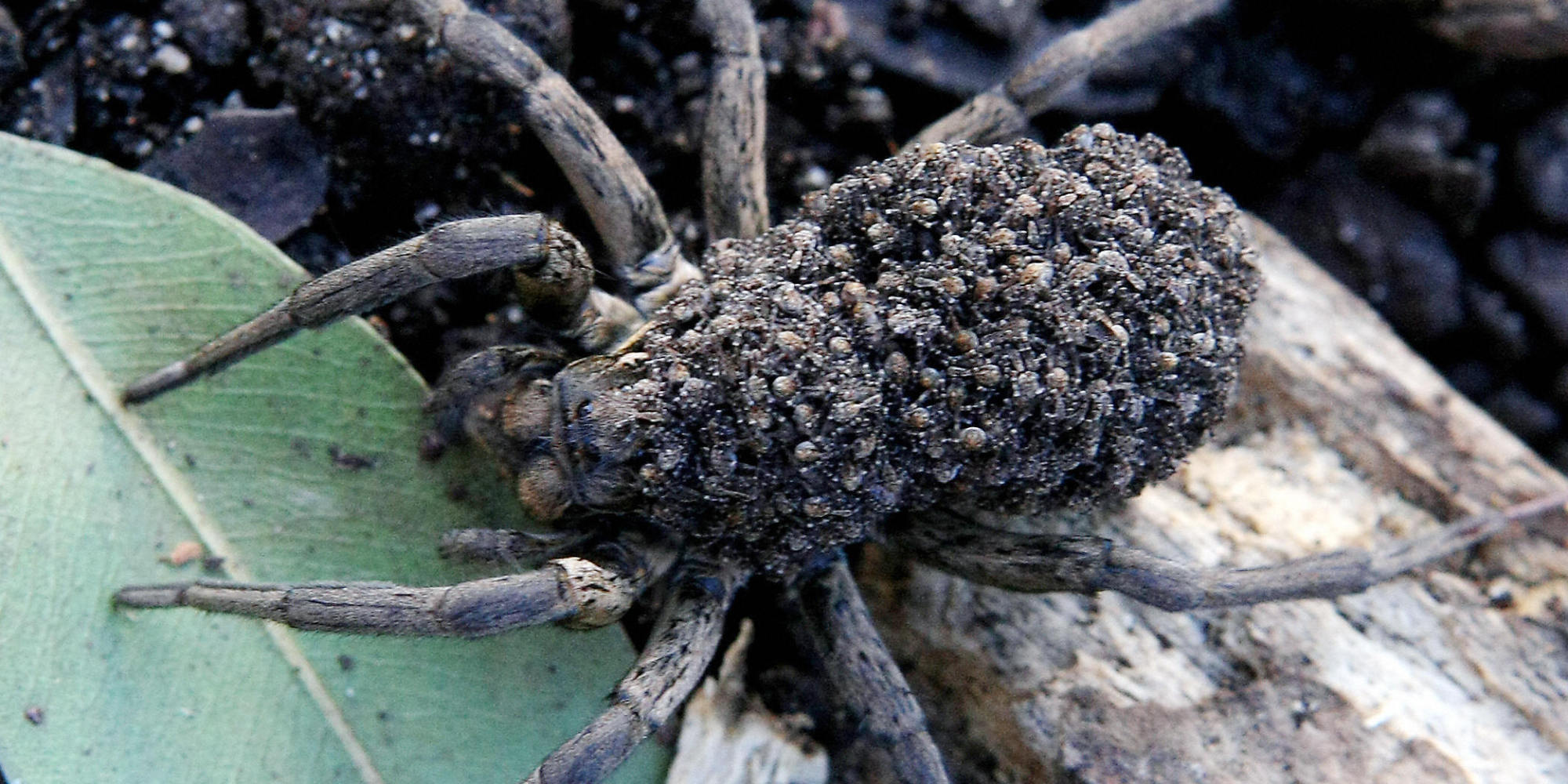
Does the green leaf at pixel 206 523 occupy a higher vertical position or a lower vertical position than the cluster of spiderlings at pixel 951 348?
lower

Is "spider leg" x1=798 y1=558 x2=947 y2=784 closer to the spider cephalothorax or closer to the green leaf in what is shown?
the spider cephalothorax

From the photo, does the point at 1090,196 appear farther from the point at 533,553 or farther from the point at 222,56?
the point at 222,56

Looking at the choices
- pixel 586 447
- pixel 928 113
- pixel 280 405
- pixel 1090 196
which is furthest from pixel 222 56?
pixel 1090 196

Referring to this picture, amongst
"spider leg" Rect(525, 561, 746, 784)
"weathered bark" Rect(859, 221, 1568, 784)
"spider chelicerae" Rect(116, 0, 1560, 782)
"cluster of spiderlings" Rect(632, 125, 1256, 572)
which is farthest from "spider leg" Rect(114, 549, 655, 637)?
"weathered bark" Rect(859, 221, 1568, 784)

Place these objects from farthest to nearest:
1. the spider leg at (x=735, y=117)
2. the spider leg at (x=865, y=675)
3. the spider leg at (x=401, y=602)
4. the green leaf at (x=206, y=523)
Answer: the spider leg at (x=735, y=117), the spider leg at (x=865, y=675), the green leaf at (x=206, y=523), the spider leg at (x=401, y=602)

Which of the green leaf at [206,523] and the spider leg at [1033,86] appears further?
the spider leg at [1033,86]

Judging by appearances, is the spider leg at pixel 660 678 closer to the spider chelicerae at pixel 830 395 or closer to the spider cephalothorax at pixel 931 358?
the spider chelicerae at pixel 830 395

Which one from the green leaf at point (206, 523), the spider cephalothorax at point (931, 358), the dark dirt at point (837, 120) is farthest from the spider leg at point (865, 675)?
the dark dirt at point (837, 120)
